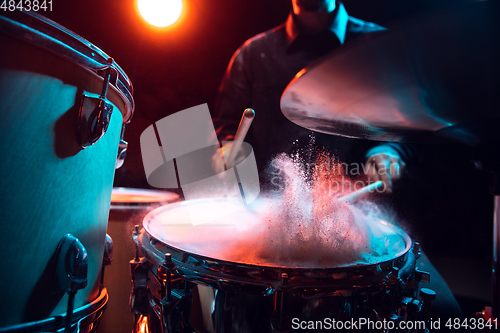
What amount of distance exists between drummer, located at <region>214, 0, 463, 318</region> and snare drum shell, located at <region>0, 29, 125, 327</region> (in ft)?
3.10

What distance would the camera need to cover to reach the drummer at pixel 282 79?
1.39 meters

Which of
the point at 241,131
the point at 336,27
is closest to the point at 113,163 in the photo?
the point at 241,131

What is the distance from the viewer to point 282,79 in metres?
1.53

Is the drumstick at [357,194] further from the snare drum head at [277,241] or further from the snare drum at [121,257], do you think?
the snare drum at [121,257]

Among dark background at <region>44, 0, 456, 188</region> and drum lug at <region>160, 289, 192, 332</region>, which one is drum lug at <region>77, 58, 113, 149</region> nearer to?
drum lug at <region>160, 289, 192, 332</region>

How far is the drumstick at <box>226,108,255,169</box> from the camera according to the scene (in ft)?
2.02

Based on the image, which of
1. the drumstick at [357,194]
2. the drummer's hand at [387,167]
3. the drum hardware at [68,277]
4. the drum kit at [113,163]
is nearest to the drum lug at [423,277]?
the drum kit at [113,163]

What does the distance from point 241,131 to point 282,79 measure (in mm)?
975

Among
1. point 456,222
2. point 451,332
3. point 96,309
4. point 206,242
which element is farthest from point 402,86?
point 451,332

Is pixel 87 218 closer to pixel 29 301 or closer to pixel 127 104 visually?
pixel 29 301

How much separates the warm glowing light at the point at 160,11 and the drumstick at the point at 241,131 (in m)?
1.61

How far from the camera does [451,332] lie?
121cm

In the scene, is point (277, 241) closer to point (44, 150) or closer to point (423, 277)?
point (423, 277)

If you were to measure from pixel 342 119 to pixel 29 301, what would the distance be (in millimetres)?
755
